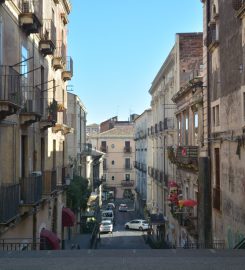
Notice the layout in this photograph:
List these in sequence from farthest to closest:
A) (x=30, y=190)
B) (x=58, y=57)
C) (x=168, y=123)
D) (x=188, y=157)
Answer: (x=168, y=123), (x=58, y=57), (x=188, y=157), (x=30, y=190)

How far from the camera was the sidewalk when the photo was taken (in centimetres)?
3090

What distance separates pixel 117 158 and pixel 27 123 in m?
71.5

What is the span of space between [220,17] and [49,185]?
9.22 m

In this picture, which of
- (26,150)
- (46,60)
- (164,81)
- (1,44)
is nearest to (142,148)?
(164,81)

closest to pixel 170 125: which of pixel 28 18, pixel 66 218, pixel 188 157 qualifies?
pixel 66 218

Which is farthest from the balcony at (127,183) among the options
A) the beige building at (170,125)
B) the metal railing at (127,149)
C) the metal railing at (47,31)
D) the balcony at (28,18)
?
the balcony at (28,18)

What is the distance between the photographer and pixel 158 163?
42812mm

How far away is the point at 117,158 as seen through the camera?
88.0 m

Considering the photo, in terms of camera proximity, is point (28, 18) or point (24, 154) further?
point (24, 154)

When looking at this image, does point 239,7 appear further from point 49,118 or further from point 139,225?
point 139,225

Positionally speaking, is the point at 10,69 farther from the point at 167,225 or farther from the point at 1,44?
the point at 167,225

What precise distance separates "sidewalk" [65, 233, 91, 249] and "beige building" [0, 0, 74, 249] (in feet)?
17.3

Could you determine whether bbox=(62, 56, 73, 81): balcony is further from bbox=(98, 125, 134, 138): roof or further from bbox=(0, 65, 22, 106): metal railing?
bbox=(98, 125, 134, 138): roof

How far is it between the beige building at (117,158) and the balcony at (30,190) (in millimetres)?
70628
